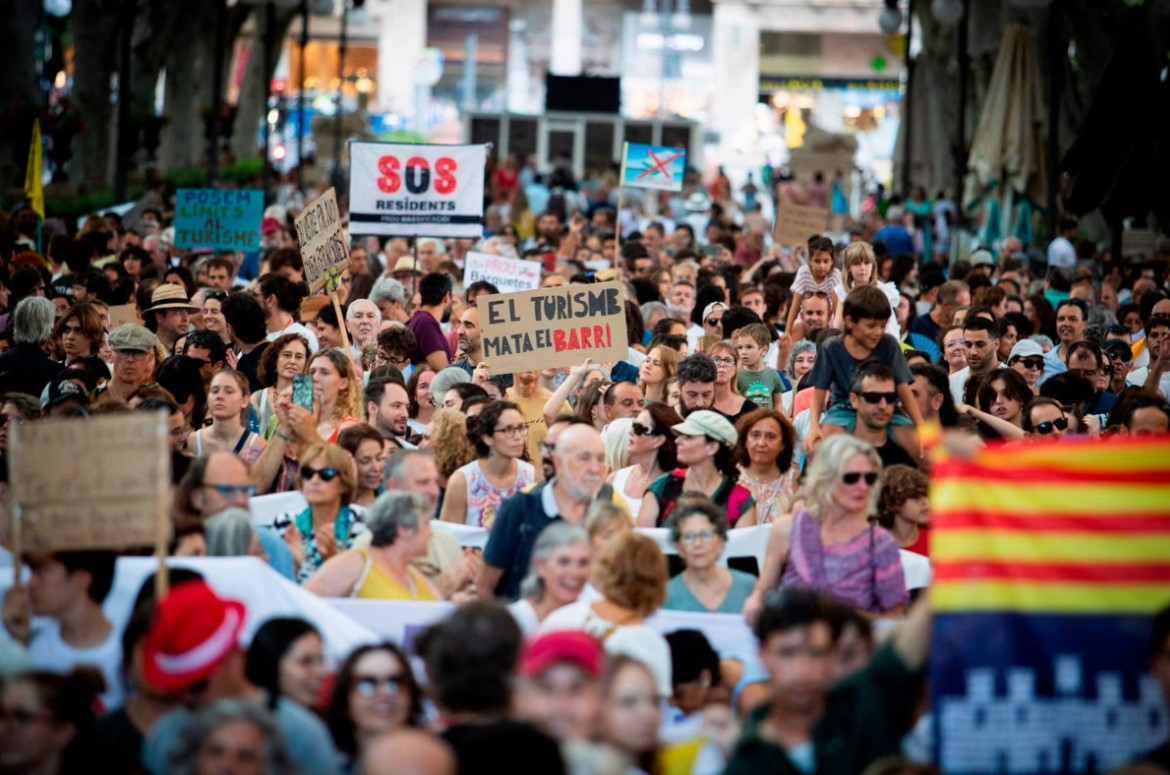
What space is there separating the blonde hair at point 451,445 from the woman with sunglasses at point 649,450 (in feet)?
2.41

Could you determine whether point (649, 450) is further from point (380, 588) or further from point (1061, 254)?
point (1061, 254)

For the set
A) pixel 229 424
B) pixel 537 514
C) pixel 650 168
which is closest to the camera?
pixel 537 514

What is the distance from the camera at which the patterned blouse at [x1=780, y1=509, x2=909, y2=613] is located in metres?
8.40

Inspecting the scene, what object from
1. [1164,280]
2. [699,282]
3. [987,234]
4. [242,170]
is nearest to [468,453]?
[699,282]

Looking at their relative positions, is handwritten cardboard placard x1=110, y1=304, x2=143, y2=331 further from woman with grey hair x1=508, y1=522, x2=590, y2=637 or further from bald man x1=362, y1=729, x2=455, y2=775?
bald man x1=362, y1=729, x2=455, y2=775

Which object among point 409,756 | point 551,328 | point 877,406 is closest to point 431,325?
point 551,328

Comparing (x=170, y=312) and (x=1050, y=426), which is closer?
(x=1050, y=426)

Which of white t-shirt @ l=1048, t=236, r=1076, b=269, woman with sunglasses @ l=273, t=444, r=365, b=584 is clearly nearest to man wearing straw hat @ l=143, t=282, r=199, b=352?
woman with sunglasses @ l=273, t=444, r=365, b=584

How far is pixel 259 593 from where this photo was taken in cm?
780

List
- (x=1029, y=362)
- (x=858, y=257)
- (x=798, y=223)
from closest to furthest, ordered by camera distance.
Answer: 1. (x=1029, y=362)
2. (x=858, y=257)
3. (x=798, y=223)

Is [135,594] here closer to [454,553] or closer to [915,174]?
[454,553]

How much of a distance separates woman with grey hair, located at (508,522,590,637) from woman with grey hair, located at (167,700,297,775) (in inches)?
72.2

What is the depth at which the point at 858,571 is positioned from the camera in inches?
331

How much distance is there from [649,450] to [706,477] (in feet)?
1.95
